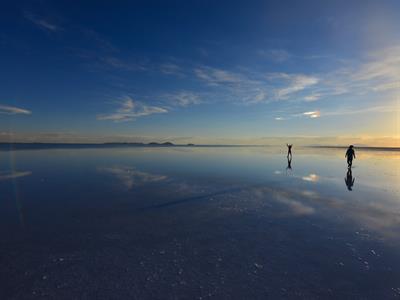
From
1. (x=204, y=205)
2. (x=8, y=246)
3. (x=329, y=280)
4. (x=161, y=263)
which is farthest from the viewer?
(x=204, y=205)

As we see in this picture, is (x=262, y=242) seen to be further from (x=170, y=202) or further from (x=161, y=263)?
(x=170, y=202)

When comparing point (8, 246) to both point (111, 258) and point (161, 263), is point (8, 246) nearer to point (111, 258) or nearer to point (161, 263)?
point (111, 258)

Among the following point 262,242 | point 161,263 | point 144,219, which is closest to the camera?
point 161,263

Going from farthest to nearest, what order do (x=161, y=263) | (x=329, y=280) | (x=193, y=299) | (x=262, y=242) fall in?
1. (x=262, y=242)
2. (x=161, y=263)
3. (x=329, y=280)
4. (x=193, y=299)

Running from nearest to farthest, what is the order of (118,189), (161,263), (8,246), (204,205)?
(161,263) → (8,246) → (204,205) → (118,189)

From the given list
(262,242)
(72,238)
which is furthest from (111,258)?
(262,242)

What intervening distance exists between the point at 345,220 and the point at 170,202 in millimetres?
6815

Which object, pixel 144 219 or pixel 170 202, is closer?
pixel 144 219

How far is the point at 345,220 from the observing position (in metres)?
9.04

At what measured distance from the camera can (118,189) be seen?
14031 millimetres

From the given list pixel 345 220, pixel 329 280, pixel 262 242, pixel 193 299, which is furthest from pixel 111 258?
pixel 345 220

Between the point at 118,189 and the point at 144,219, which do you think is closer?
the point at 144,219

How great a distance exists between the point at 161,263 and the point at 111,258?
1215 mm

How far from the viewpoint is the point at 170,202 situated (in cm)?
1138
